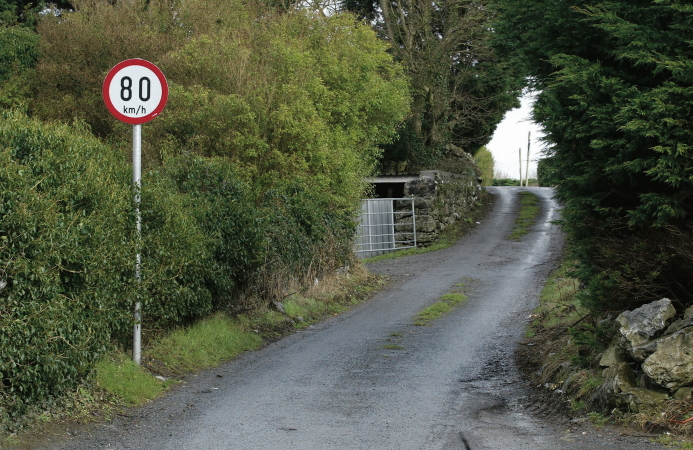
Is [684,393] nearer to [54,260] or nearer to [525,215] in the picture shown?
[54,260]

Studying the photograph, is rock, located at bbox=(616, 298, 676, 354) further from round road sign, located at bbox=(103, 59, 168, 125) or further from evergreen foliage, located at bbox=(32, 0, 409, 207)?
evergreen foliage, located at bbox=(32, 0, 409, 207)

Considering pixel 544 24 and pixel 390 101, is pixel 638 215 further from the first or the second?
pixel 390 101

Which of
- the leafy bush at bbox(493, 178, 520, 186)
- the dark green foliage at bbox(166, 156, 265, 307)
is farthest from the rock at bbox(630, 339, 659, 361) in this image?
the leafy bush at bbox(493, 178, 520, 186)

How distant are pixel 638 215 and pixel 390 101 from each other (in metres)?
17.5

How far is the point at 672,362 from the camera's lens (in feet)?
19.1

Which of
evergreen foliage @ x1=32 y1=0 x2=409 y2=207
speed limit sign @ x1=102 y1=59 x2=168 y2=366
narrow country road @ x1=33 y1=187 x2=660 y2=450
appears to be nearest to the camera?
narrow country road @ x1=33 y1=187 x2=660 y2=450

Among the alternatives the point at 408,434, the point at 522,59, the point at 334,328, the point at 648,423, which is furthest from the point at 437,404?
the point at 334,328

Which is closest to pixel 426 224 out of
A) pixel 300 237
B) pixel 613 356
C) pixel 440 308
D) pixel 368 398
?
pixel 440 308

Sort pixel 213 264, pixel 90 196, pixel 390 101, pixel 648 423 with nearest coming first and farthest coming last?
pixel 648 423 < pixel 90 196 < pixel 213 264 < pixel 390 101

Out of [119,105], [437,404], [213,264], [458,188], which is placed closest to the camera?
[437,404]

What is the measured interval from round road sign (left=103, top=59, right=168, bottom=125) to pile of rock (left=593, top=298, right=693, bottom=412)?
548 centimetres

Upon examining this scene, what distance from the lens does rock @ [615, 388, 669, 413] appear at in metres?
5.84

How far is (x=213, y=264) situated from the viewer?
9.69 metres

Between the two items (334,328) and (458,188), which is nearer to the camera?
(334,328)
